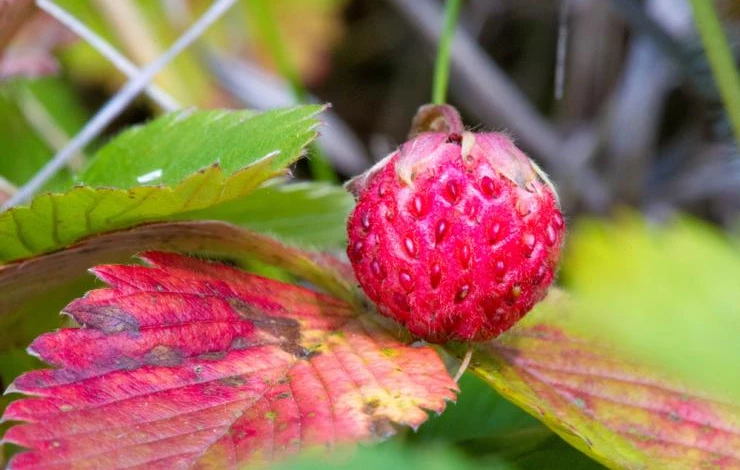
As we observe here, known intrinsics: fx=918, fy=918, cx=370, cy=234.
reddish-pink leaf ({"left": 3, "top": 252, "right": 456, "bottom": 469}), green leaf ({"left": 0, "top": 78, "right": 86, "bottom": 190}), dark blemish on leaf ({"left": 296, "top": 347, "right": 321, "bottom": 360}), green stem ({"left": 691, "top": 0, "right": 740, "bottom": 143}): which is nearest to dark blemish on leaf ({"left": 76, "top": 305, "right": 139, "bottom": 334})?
reddish-pink leaf ({"left": 3, "top": 252, "right": 456, "bottom": 469})

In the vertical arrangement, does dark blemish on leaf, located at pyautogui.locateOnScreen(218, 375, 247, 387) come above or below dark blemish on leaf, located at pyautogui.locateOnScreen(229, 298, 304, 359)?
below

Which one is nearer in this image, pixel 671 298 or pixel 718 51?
pixel 671 298

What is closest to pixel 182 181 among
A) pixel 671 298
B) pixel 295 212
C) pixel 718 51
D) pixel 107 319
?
pixel 107 319

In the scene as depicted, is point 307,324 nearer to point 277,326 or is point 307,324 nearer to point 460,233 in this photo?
point 277,326

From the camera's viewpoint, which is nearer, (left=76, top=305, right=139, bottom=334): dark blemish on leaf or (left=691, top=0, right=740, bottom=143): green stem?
(left=76, top=305, right=139, bottom=334): dark blemish on leaf

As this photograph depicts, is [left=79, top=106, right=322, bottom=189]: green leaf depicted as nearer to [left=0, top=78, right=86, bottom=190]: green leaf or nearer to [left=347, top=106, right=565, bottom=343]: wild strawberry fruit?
[left=347, top=106, right=565, bottom=343]: wild strawberry fruit

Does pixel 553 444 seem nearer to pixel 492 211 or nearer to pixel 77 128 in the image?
pixel 492 211
